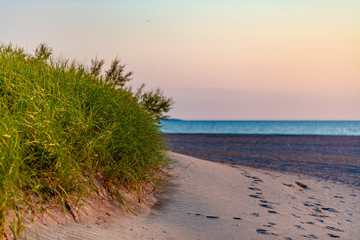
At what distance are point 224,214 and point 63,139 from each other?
7.59 feet

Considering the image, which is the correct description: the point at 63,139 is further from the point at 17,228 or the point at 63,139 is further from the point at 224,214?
the point at 224,214

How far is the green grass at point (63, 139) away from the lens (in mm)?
3262

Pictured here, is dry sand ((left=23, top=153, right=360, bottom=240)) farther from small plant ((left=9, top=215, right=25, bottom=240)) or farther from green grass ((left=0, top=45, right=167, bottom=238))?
green grass ((left=0, top=45, right=167, bottom=238))

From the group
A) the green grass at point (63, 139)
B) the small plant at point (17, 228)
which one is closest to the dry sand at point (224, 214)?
the small plant at point (17, 228)

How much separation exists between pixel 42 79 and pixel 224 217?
3.20 metres

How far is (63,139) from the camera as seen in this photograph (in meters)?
3.87

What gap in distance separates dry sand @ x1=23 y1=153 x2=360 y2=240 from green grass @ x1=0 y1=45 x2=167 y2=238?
1.21 ft

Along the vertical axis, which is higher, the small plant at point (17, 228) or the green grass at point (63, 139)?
the green grass at point (63, 139)

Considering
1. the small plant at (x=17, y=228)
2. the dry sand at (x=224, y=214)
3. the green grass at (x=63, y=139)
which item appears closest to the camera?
the small plant at (x=17, y=228)

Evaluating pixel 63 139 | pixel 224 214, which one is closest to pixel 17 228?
pixel 63 139

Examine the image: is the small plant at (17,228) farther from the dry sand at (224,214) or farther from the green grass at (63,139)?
the dry sand at (224,214)

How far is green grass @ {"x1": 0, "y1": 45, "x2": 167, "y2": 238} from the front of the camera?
3262 mm

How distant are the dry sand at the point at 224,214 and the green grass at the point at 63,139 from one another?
37 centimetres

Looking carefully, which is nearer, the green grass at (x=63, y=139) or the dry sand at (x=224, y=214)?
the green grass at (x=63, y=139)
